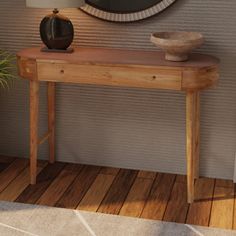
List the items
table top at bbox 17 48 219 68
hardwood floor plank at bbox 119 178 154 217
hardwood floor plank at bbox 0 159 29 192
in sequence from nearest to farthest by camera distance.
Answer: table top at bbox 17 48 219 68, hardwood floor plank at bbox 119 178 154 217, hardwood floor plank at bbox 0 159 29 192

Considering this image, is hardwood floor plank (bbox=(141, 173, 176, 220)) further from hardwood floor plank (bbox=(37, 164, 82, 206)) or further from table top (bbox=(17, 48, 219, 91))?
table top (bbox=(17, 48, 219, 91))

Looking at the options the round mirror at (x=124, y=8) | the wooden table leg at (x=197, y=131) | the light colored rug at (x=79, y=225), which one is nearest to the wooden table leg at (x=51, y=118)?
the round mirror at (x=124, y=8)

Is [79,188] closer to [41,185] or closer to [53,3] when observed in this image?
[41,185]

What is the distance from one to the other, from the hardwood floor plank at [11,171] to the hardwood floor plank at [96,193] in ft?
1.66

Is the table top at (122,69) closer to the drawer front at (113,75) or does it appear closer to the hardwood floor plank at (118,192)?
the drawer front at (113,75)

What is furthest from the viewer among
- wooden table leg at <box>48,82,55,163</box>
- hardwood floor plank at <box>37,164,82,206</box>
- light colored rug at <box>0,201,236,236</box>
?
wooden table leg at <box>48,82,55,163</box>

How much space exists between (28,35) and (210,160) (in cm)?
137

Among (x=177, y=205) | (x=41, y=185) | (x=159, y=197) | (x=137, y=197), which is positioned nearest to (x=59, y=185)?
(x=41, y=185)

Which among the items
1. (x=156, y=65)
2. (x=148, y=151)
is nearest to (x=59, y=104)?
(x=148, y=151)

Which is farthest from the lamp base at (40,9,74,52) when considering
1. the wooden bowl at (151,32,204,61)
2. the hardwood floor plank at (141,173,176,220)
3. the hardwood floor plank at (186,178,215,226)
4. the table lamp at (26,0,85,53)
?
the hardwood floor plank at (186,178,215,226)

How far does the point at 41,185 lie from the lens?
119 inches

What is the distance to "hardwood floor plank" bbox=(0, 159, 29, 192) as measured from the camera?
307 centimetres

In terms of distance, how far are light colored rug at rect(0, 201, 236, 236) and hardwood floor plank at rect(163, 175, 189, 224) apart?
7 cm

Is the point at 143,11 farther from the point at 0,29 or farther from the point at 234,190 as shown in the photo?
the point at 234,190
